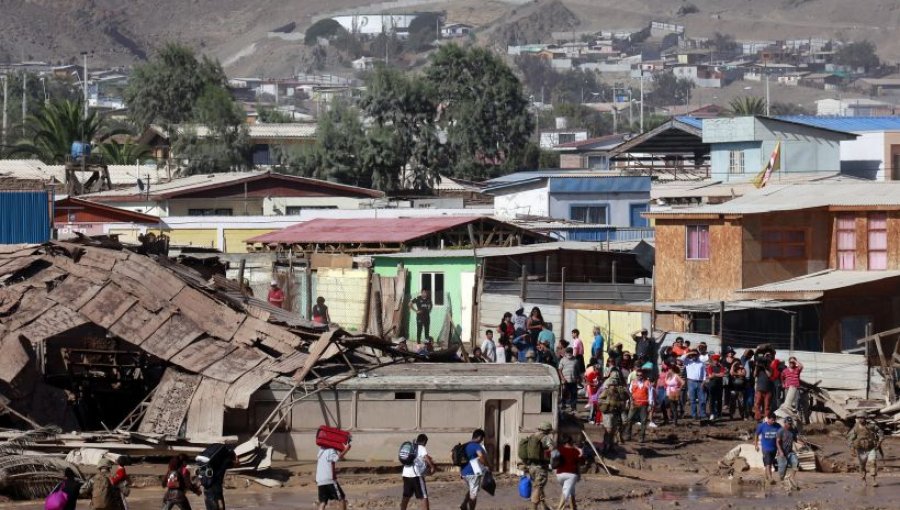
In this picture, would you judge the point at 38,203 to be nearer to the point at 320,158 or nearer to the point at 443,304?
the point at 443,304

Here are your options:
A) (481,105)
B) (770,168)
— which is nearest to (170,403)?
(770,168)

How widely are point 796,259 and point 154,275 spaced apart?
49.6 ft

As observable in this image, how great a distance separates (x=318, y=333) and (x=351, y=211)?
1087 inches

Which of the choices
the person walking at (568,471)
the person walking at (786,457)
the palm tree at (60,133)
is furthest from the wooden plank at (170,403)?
the palm tree at (60,133)

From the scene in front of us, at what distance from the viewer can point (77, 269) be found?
29.0m

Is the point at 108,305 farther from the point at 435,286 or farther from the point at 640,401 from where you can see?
the point at 435,286

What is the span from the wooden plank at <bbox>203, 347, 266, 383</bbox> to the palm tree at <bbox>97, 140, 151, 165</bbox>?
2488 inches

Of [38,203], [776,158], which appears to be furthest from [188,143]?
[38,203]

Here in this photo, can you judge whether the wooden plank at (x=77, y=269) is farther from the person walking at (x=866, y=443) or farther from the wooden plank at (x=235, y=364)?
the person walking at (x=866, y=443)

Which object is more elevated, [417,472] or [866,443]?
[417,472]

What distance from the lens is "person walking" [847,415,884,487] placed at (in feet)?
84.2

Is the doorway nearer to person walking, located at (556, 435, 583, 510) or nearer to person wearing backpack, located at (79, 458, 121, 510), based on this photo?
person walking, located at (556, 435, 583, 510)

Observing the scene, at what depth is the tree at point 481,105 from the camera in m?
104

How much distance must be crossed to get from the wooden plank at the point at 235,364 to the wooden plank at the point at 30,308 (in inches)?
111
